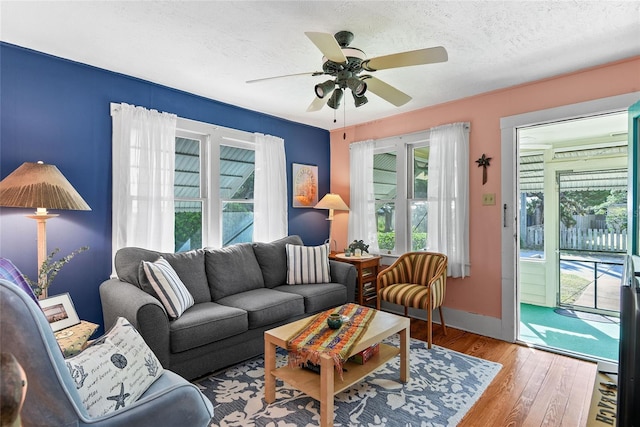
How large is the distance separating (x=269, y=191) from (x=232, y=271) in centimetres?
119

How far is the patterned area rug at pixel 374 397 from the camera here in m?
1.99

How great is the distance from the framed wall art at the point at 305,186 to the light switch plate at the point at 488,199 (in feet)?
7.19

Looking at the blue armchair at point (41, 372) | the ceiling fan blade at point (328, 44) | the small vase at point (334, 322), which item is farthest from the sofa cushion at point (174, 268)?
the ceiling fan blade at point (328, 44)

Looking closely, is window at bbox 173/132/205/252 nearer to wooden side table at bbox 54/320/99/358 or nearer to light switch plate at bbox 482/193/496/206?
wooden side table at bbox 54/320/99/358

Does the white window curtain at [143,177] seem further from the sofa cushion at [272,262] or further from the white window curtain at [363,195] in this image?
the white window curtain at [363,195]

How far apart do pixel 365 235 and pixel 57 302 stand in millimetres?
3271

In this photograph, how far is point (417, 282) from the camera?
3566 mm

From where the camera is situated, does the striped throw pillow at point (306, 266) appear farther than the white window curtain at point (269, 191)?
No

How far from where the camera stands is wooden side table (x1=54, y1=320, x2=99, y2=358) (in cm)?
177

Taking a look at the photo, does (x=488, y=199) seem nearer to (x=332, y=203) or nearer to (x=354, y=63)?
(x=332, y=203)

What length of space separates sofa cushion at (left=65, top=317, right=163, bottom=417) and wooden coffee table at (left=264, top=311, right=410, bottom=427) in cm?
81

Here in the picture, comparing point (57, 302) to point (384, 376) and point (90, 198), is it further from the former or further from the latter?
point (384, 376)

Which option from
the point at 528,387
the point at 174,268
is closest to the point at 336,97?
the point at 174,268

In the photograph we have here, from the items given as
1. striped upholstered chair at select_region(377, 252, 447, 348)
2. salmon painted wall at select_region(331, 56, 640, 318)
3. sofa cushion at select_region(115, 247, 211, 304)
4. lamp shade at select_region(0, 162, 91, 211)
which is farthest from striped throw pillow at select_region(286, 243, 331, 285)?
lamp shade at select_region(0, 162, 91, 211)
